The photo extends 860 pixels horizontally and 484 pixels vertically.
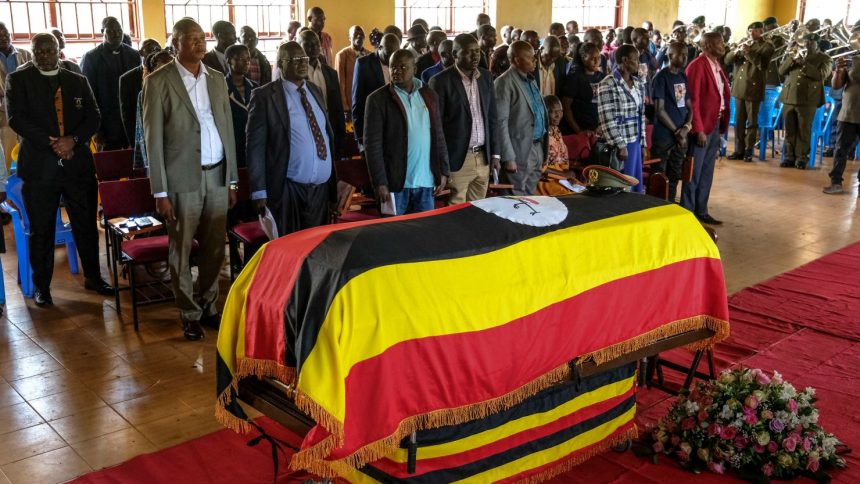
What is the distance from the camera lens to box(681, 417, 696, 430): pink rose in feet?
13.0

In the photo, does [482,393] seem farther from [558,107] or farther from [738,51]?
Result: [738,51]

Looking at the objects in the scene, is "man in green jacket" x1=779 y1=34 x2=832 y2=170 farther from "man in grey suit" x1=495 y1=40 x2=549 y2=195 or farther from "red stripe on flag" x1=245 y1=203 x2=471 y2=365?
"red stripe on flag" x1=245 y1=203 x2=471 y2=365

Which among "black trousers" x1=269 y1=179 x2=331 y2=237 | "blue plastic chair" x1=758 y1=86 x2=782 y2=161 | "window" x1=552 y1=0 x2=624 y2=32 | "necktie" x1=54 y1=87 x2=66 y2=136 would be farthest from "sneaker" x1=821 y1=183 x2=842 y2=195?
"window" x1=552 y1=0 x2=624 y2=32

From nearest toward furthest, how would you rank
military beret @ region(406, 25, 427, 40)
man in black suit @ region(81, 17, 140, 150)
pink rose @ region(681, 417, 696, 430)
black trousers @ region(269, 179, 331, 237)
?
pink rose @ region(681, 417, 696, 430) < black trousers @ region(269, 179, 331, 237) < man in black suit @ region(81, 17, 140, 150) < military beret @ region(406, 25, 427, 40)

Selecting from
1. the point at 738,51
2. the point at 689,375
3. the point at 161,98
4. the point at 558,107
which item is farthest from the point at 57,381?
the point at 738,51

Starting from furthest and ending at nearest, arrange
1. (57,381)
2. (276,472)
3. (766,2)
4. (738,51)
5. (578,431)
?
(766,2)
(738,51)
(57,381)
(578,431)
(276,472)

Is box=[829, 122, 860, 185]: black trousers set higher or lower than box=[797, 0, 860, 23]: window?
lower

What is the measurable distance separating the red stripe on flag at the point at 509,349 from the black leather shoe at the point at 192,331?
2821mm

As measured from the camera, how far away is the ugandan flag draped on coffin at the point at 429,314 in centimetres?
294

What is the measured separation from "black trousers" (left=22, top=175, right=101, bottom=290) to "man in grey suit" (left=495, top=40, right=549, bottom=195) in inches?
124

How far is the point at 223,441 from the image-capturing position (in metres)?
4.18

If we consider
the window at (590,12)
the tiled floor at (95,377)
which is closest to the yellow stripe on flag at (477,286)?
the tiled floor at (95,377)

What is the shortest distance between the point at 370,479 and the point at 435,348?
64cm

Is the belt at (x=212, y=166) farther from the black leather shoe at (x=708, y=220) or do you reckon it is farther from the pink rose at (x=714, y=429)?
the black leather shoe at (x=708, y=220)
